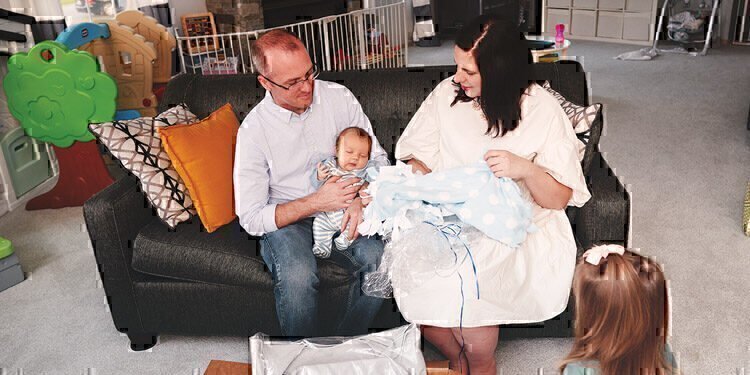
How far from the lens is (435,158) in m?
2.15

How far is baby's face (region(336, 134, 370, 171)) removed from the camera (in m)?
2.10

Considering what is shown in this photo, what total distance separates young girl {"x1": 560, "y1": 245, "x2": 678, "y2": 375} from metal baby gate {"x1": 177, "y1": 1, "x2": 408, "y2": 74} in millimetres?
2721

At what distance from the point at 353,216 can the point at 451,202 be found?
1.08 feet

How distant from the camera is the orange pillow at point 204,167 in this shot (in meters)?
2.22

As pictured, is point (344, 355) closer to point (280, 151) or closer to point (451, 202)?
point (451, 202)

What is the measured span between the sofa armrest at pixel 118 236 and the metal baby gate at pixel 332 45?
5.34ft

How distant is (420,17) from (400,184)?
5.64 meters

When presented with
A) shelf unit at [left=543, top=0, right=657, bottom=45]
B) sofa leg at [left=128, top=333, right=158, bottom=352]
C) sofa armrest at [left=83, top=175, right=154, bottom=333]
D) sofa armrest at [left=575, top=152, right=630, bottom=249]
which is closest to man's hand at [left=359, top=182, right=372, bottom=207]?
sofa armrest at [left=575, top=152, right=630, bottom=249]

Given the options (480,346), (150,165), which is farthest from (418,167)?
(150,165)

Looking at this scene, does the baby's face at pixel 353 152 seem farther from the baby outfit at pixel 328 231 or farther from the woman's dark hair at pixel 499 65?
the woman's dark hair at pixel 499 65

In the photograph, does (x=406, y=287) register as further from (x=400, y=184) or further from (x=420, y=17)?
(x=420, y=17)

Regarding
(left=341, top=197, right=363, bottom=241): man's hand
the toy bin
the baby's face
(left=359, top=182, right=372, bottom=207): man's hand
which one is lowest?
the toy bin

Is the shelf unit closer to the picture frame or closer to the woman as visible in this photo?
the picture frame

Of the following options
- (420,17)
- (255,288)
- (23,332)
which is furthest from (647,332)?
(420,17)
